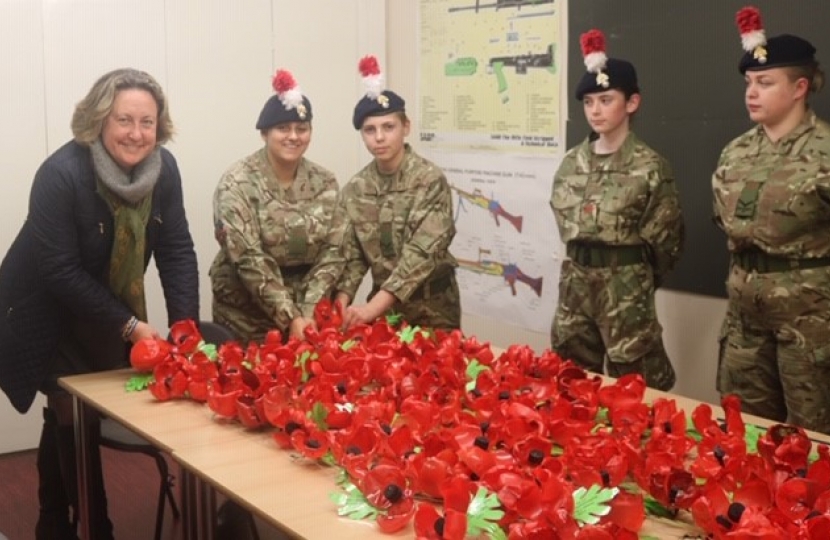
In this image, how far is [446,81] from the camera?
17.2 feet

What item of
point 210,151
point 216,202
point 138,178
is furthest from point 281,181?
point 210,151

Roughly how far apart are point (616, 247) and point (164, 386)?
1.73 meters

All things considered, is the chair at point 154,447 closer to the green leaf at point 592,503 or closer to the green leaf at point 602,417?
the green leaf at point 602,417

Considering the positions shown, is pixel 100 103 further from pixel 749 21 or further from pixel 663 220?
pixel 749 21

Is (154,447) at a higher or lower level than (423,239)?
lower

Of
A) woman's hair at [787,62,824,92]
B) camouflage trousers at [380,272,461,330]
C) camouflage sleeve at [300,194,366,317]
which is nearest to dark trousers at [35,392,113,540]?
camouflage sleeve at [300,194,366,317]

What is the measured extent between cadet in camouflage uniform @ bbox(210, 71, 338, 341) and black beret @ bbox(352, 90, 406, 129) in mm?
257

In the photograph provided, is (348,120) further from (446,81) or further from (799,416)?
(799,416)

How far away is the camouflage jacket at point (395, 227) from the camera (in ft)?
11.7

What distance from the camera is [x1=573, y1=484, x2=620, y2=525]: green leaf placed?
5.27 feet

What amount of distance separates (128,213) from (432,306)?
1.24 metres

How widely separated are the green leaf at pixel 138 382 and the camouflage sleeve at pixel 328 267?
2.25 ft

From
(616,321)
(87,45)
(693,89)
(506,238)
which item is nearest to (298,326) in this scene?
(616,321)

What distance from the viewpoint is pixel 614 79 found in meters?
3.54
